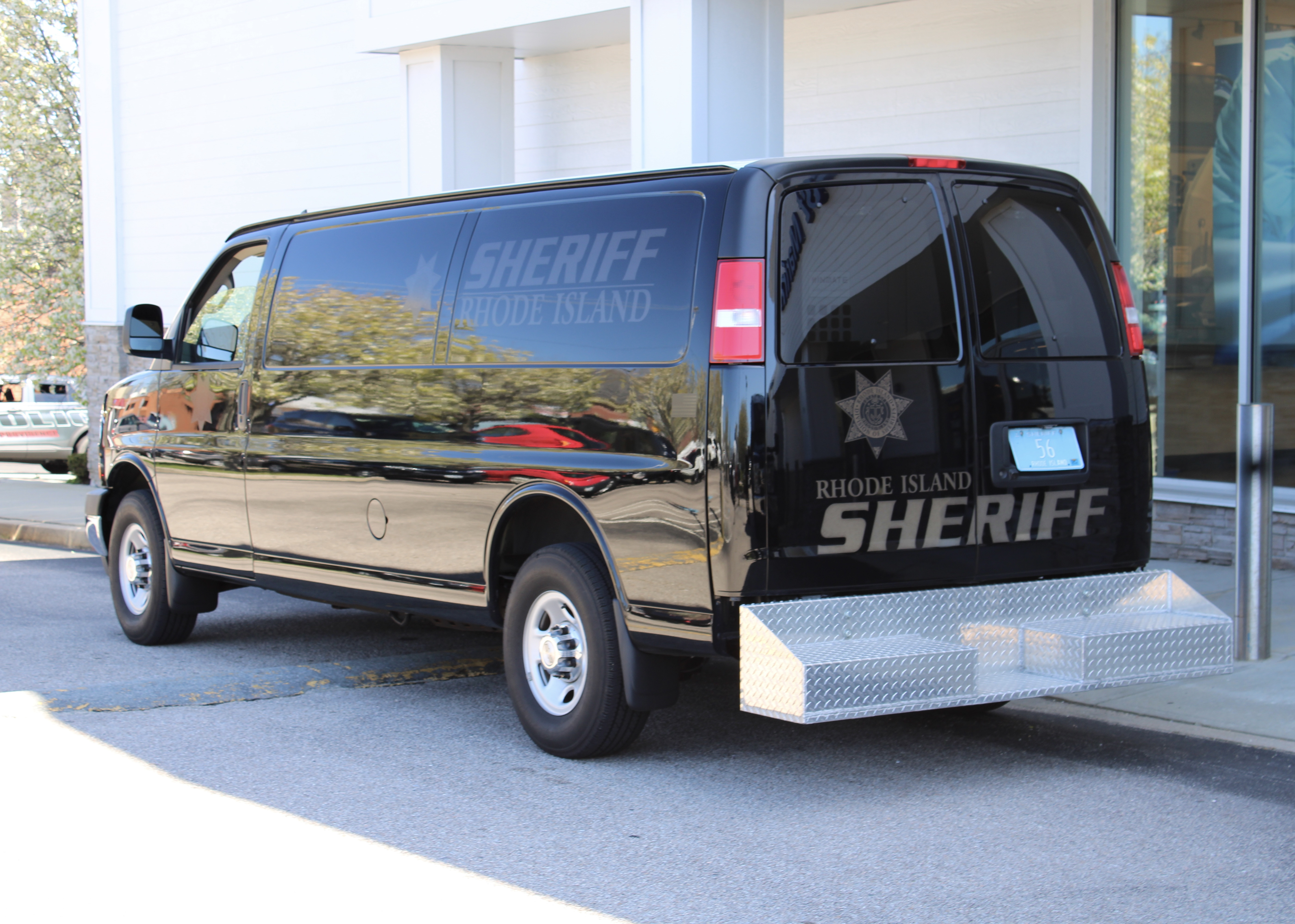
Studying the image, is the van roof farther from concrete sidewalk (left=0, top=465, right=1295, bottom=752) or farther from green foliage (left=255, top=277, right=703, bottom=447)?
concrete sidewalk (left=0, top=465, right=1295, bottom=752)

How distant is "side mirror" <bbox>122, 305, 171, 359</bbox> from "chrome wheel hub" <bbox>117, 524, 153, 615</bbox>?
39.2 inches

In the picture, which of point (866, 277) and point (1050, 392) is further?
point (1050, 392)

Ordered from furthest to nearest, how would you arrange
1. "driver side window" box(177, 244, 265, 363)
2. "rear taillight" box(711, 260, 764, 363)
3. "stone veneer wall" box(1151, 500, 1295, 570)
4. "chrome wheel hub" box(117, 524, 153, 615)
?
1. "stone veneer wall" box(1151, 500, 1295, 570)
2. "chrome wheel hub" box(117, 524, 153, 615)
3. "driver side window" box(177, 244, 265, 363)
4. "rear taillight" box(711, 260, 764, 363)

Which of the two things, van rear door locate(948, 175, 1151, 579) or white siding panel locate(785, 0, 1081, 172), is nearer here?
van rear door locate(948, 175, 1151, 579)

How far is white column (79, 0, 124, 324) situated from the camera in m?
19.2

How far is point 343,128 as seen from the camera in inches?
624

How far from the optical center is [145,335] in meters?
7.77

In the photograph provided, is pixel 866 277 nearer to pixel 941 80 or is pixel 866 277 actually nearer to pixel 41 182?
pixel 941 80

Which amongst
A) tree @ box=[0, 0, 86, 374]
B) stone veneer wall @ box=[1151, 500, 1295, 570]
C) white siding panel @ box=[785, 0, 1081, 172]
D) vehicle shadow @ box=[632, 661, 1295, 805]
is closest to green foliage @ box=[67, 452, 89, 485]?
tree @ box=[0, 0, 86, 374]

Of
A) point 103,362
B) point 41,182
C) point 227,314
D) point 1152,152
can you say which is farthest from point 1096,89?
point 41,182

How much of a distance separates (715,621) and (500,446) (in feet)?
4.38

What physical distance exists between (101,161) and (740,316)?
55.6 ft

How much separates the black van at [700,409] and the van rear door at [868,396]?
1 cm

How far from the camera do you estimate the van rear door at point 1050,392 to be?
5.28 meters
